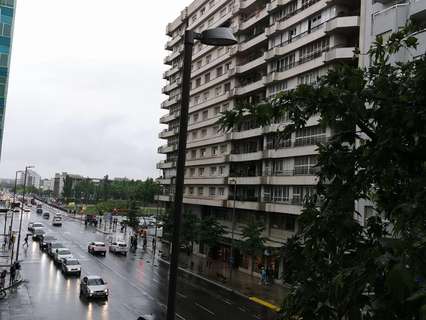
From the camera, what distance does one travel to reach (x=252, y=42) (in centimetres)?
5044

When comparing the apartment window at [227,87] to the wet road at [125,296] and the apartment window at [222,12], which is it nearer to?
the apartment window at [222,12]

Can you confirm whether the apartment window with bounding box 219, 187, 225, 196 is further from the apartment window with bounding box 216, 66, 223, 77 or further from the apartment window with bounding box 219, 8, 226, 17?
the apartment window with bounding box 219, 8, 226, 17

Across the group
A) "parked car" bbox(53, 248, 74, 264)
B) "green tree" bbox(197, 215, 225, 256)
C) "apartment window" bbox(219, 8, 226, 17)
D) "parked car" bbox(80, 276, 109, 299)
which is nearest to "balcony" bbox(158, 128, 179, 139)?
"apartment window" bbox(219, 8, 226, 17)

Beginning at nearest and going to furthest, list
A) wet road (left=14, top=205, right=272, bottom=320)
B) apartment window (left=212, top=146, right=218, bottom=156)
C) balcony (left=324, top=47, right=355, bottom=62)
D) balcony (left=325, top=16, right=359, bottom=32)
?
wet road (left=14, top=205, right=272, bottom=320) → balcony (left=324, top=47, right=355, bottom=62) → balcony (left=325, top=16, right=359, bottom=32) → apartment window (left=212, top=146, right=218, bottom=156)

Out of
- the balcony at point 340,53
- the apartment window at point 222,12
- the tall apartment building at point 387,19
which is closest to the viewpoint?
the tall apartment building at point 387,19

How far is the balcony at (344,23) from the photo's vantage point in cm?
3628

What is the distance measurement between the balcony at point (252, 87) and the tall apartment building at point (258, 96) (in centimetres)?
13

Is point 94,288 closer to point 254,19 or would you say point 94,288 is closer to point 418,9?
point 418,9

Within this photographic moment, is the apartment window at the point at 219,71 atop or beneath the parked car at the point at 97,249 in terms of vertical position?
atop

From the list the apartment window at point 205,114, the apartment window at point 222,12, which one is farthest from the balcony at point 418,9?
the apartment window at point 205,114

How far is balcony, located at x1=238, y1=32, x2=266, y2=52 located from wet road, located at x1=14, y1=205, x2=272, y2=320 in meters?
24.7

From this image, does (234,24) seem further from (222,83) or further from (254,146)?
(254,146)

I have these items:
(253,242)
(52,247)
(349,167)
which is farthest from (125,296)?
(349,167)

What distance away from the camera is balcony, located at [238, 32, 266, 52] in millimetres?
48456
